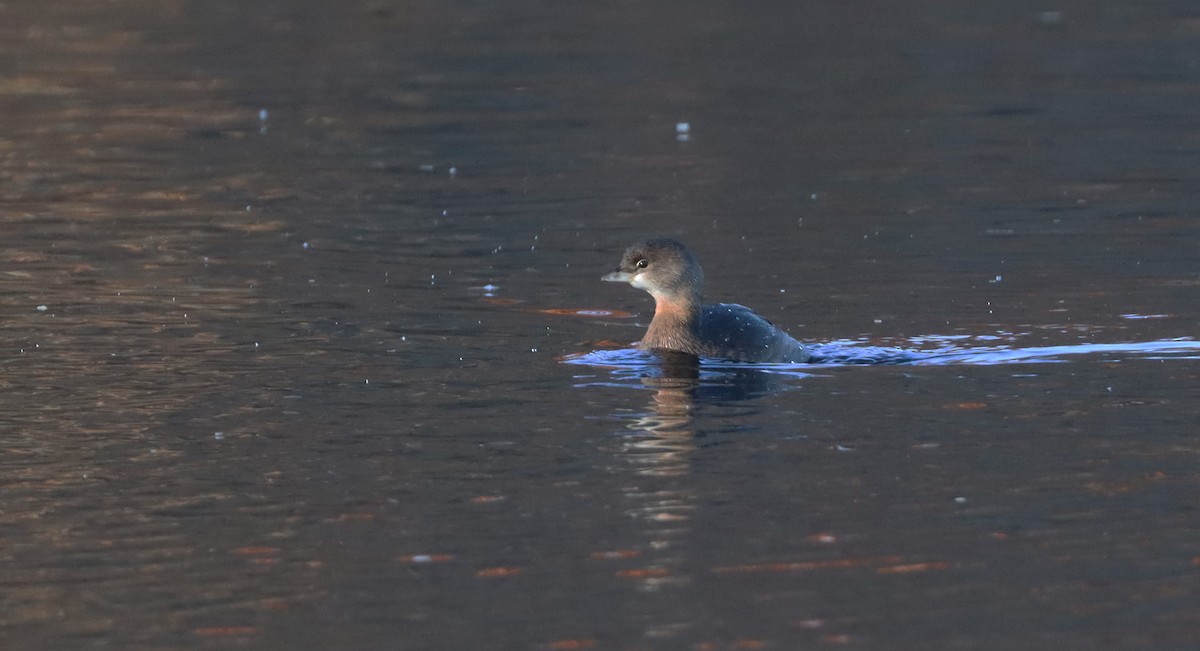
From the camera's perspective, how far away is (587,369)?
11.5 metres

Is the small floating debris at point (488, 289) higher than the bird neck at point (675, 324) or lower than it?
higher

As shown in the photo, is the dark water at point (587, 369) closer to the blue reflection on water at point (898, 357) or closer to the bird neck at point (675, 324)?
the blue reflection on water at point (898, 357)

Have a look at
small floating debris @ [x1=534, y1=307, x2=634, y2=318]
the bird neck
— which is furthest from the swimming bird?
small floating debris @ [x1=534, y1=307, x2=634, y2=318]

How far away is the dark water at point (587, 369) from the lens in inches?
291

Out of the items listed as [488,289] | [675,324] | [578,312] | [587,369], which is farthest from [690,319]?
[488,289]

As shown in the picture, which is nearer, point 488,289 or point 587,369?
point 587,369

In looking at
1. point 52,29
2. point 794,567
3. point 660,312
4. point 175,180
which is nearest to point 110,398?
point 660,312

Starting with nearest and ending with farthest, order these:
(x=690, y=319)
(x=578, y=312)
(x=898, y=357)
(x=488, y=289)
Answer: (x=898, y=357) < (x=690, y=319) < (x=578, y=312) < (x=488, y=289)

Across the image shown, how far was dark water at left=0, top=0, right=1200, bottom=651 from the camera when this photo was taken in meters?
7.40

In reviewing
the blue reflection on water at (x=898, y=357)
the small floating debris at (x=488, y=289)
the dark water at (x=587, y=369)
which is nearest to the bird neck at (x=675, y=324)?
the blue reflection on water at (x=898, y=357)

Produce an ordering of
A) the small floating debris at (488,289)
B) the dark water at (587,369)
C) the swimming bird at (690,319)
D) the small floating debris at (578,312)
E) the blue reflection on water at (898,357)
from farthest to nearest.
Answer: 1. the small floating debris at (488,289)
2. the small floating debris at (578,312)
3. the swimming bird at (690,319)
4. the blue reflection on water at (898,357)
5. the dark water at (587,369)

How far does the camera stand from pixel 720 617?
280 inches

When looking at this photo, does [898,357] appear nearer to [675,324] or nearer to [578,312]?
[675,324]

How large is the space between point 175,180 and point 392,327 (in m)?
7.37
